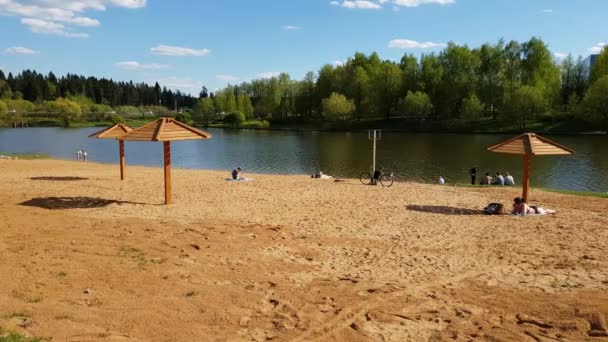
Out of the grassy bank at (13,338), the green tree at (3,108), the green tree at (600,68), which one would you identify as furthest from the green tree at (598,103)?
the green tree at (3,108)

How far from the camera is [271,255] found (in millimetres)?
10344

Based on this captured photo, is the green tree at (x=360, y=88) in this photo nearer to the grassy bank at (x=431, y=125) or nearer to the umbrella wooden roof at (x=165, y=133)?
the grassy bank at (x=431, y=125)

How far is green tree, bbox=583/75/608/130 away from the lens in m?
64.4

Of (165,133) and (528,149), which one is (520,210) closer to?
(528,149)

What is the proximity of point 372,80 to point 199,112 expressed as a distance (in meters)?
55.4

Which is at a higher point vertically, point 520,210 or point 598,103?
point 598,103

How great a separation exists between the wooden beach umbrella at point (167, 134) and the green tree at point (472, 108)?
7155 cm

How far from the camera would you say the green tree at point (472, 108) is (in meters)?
78.8

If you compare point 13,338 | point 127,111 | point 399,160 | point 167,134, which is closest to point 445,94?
point 399,160

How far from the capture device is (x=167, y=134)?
15.8 m

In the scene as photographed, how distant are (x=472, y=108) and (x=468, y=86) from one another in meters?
8.53

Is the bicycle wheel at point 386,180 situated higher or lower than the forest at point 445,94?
lower

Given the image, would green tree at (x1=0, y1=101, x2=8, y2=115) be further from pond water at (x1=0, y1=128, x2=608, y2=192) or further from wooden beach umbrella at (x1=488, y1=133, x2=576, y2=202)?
wooden beach umbrella at (x1=488, y1=133, x2=576, y2=202)

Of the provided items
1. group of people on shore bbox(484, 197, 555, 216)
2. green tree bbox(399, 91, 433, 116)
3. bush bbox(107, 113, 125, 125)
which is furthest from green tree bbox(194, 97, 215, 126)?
group of people on shore bbox(484, 197, 555, 216)
